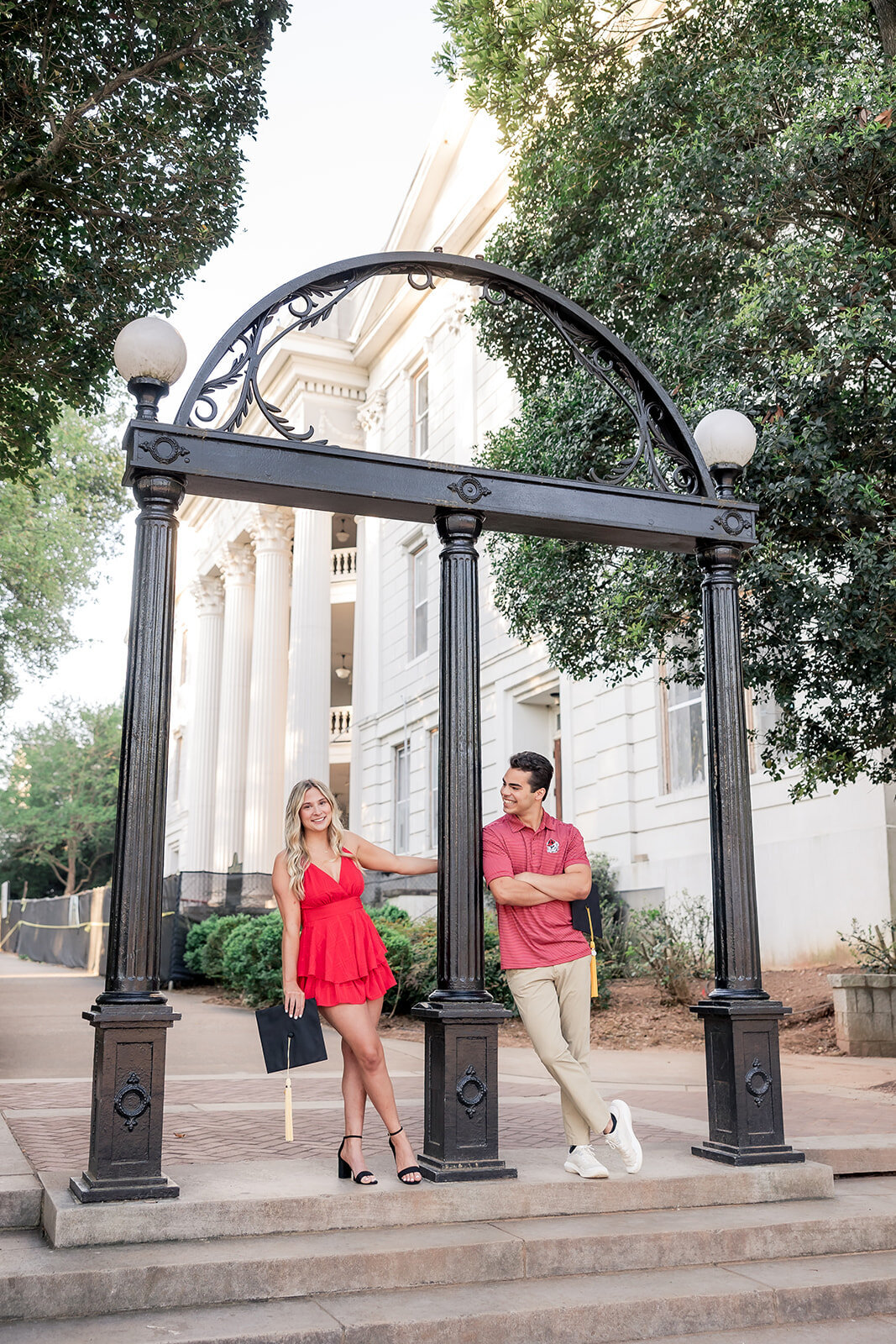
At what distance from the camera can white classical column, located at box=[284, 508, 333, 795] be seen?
29.7m

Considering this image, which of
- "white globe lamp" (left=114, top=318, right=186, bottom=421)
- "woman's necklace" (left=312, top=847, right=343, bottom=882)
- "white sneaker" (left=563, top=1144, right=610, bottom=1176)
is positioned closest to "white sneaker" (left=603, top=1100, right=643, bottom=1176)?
"white sneaker" (left=563, top=1144, right=610, bottom=1176)

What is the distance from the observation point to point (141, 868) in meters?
4.97

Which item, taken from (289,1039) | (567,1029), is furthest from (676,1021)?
(289,1039)

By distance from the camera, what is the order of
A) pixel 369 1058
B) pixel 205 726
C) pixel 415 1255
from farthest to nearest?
pixel 205 726 → pixel 369 1058 → pixel 415 1255

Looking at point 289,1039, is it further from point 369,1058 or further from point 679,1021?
point 679,1021

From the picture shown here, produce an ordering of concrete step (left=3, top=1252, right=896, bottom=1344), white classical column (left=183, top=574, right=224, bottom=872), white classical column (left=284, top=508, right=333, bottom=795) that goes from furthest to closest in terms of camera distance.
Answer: white classical column (left=183, top=574, right=224, bottom=872), white classical column (left=284, top=508, right=333, bottom=795), concrete step (left=3, top=1252, right=896, bottom=1344)

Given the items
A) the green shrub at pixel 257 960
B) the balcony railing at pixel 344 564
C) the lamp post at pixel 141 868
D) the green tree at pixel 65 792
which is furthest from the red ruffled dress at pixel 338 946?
the green tree at pixel 65 792

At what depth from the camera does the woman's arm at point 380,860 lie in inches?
211

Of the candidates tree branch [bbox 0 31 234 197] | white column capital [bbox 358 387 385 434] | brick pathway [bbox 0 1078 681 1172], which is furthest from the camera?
white column capital [bbox 358 387 385 434]

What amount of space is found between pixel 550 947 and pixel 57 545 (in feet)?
79.0

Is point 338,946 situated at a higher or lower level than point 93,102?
lower

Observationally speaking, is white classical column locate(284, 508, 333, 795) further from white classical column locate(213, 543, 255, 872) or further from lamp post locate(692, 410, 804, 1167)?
lamp post locate(692, 410, 804, 1167)

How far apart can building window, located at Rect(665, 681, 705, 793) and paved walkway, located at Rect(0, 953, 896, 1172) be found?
5928mm

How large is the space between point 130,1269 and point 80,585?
85.4ft
